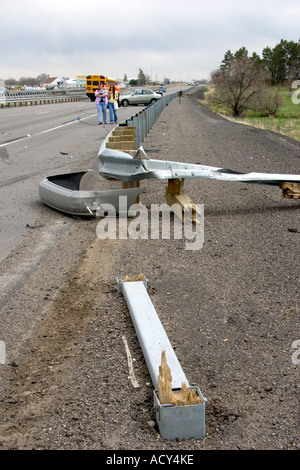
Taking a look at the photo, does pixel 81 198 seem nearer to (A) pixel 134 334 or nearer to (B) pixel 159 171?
(B) pixel 159 171

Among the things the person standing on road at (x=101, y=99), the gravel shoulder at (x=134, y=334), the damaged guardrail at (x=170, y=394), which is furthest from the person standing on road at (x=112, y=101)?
the damaged guardrail at (x=170, y=394)

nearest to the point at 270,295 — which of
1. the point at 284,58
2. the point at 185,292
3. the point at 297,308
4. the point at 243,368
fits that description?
the point at 297,308

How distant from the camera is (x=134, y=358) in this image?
3.91 m

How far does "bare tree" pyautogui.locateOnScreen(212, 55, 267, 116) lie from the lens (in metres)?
48.6

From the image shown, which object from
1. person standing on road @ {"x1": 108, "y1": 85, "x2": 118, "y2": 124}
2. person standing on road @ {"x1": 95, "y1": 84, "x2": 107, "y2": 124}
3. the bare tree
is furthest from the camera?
the bare tree

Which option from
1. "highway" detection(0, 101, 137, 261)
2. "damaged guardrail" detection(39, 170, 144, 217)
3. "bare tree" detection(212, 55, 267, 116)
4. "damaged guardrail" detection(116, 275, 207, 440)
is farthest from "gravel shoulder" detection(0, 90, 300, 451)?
"bare tree" detection(212, 55, 267, 116)

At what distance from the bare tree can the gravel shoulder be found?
4393cm

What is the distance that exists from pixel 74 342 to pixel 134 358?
0.60m

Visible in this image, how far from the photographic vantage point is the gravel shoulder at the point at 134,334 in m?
3.17

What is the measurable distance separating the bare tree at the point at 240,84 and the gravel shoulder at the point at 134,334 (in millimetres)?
43925

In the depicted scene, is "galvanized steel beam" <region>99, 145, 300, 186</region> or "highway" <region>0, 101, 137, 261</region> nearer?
"galvanized steel beam" <region>99, 145, 300, 186</region>

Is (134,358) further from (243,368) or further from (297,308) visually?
(297,308)

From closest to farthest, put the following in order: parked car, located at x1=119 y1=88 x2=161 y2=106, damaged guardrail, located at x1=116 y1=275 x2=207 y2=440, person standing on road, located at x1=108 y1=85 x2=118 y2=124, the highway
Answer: damaged guardrail, located at x1=116 y1=275 x2=207 y2=440 < the highway < person standing on road, located at x1=108 y1=85 x2=118 y2=124 < parked car, located at x1=119 y1=88 x2=161 y2=106

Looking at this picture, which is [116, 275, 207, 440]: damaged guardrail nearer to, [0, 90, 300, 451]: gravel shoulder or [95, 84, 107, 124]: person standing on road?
[0, 90, 300, 451]: gravel shoulder
